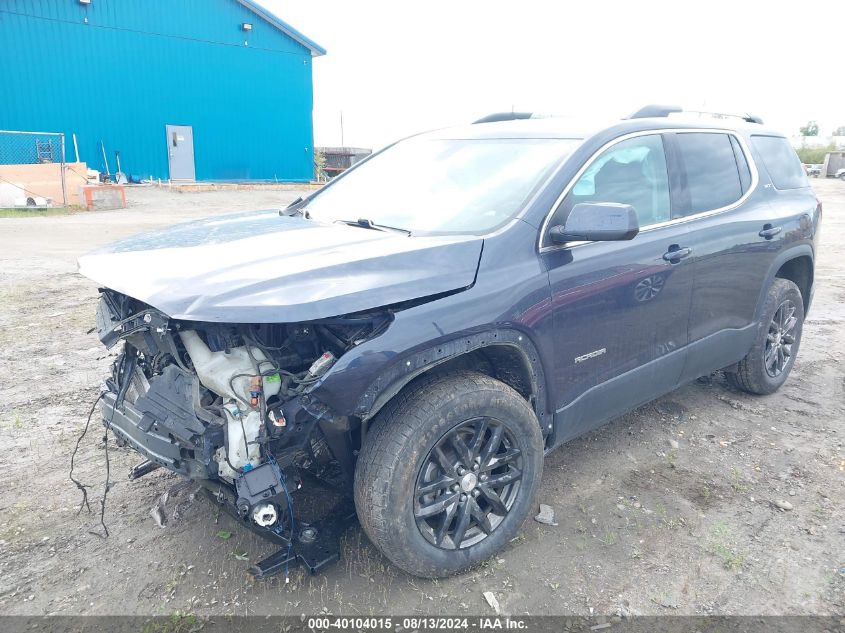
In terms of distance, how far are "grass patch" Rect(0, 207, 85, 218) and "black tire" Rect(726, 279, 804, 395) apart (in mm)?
16102

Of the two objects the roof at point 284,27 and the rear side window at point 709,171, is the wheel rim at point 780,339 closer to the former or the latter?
the rear side window at point 709,171

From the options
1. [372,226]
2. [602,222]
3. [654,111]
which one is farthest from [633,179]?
[372,226]

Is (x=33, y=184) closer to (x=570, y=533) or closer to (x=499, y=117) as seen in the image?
→ (x=499, y=117)

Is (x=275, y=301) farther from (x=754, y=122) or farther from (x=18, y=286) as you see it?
(x=18, y=286)

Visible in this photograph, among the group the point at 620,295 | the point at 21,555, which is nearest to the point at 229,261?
the point at 21,555

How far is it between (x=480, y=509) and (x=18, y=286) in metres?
7.27

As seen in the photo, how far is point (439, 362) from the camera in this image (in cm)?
262

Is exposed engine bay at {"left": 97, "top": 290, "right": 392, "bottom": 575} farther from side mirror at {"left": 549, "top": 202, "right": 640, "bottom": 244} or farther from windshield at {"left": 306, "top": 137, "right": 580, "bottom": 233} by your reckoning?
side mirror at {"left": 549, "top": 202, "right": 640, "bottom": 244}

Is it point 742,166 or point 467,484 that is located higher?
point 742,166

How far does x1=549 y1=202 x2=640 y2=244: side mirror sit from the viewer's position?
279cm

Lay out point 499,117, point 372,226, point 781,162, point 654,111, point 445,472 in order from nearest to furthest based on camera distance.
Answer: point 445,472
point 372,226
point 654,111
point 499,117
point 781,162

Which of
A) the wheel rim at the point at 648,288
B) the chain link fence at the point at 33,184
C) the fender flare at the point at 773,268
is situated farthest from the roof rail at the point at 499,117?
the chain link fence at the point at 33,184

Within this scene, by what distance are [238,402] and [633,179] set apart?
2.41 m

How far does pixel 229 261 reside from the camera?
266 cm
